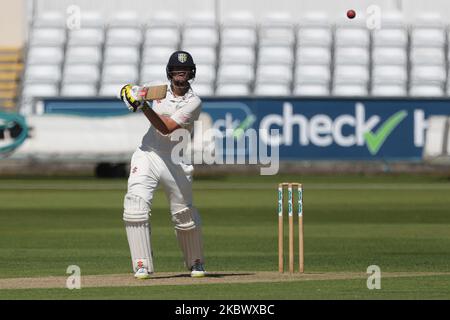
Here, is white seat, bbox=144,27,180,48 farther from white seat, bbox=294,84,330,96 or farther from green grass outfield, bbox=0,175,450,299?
green grass outfield, bbox=0,175,450,299

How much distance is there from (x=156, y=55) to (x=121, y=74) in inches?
49.5

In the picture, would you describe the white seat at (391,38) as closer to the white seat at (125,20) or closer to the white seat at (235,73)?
the white seat at (235,73)

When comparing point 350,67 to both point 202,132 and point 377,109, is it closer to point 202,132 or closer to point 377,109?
point 377,109

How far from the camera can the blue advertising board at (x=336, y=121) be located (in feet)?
131

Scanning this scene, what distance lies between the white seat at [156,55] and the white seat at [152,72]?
0.72 feet

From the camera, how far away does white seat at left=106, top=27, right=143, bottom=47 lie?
44.9m

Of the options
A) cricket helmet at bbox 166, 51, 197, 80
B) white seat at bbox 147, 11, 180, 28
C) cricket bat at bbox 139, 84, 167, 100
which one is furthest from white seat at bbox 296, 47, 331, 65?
cricket bat at bbox 139, 84, 167, 100

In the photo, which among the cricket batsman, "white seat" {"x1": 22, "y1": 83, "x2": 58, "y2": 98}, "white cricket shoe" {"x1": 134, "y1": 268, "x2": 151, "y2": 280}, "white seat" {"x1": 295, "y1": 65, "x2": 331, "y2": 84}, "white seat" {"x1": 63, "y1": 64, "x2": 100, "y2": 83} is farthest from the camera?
"white seat" {"x1": 63, "y1": 64, "x2": 100, "y2": 83}

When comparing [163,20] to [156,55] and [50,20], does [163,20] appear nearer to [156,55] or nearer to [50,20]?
[156,55]

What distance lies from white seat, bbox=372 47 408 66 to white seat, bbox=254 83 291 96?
117 inches

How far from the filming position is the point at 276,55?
4434cm

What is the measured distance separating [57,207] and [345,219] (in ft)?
19.4

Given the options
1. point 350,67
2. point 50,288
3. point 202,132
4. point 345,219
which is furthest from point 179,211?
point 350,67

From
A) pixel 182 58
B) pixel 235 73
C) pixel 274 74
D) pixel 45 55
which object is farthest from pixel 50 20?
pixel 182 58
